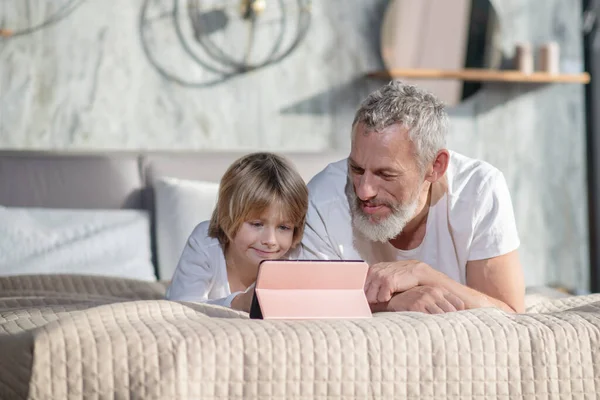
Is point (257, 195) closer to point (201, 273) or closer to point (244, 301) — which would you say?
point (201, 273)

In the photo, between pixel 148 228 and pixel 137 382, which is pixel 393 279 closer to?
pixel 137 382

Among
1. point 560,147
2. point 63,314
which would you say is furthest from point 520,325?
point 560,147

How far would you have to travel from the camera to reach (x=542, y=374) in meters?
1.44

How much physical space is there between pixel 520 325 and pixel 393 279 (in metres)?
0.41

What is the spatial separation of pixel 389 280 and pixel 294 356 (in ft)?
1.83

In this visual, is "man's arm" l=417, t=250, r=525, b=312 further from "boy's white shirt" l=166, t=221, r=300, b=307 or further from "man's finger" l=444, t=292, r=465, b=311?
"boy's white shirt" l=166, t=221, r=300, b=307

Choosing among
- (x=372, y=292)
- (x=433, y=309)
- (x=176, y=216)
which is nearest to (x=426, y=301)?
(x=433, y=309)

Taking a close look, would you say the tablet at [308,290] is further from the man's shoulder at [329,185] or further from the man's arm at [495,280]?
the man's shoulder at [329,185]

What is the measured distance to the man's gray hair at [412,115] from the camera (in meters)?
1.95

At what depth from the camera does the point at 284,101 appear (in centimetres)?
368

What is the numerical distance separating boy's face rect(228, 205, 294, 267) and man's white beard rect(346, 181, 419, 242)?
23cm

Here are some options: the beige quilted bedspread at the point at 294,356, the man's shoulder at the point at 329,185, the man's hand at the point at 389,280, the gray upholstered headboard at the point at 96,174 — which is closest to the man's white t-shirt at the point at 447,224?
the man's shoulder at the point at 329,185

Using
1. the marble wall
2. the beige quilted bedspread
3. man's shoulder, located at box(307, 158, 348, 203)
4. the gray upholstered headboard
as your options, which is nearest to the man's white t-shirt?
man's shoulder, located at box(307, 158, 348, 203)

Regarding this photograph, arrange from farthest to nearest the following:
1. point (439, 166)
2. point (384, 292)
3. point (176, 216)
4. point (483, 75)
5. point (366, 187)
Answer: point (483, 75)
point (176, 216)
point (439, 166)
point (366, 187)
point (384, 292)
